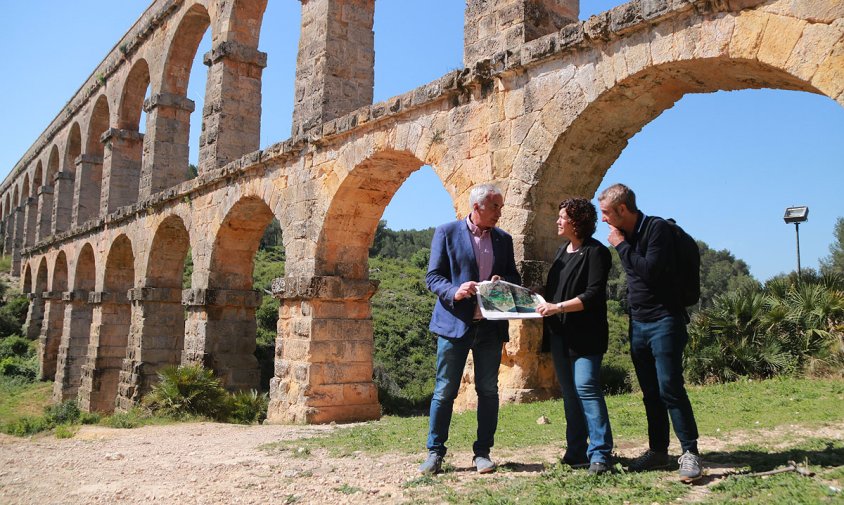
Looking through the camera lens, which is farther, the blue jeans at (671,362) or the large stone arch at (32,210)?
the large stone arch at (32,210)

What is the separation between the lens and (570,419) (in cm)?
374

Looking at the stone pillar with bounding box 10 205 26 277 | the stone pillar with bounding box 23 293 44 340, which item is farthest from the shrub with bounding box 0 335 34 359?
the stone pillar with bounding box 10 205 26 277

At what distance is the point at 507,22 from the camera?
21.4ft

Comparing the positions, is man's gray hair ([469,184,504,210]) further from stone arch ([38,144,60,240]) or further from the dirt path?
stone arch ([38,144,60,240])

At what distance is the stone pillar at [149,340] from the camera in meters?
13.0

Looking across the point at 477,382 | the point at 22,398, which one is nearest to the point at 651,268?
the point at 477,382

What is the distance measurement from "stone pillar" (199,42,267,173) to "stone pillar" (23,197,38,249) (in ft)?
65.9

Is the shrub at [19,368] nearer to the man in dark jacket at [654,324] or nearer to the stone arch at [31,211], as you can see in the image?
the stone arch at [31,211]

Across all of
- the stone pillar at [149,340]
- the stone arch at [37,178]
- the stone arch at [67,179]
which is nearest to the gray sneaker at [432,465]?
the stone pillar at [149,340]

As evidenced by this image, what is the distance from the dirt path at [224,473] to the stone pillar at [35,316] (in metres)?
20.4

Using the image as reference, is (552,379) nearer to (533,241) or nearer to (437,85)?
(533,241)

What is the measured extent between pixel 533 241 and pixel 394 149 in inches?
90.2

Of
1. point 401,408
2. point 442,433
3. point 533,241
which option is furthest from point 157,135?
point 442,433

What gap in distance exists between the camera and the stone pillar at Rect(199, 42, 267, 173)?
38.5ft
